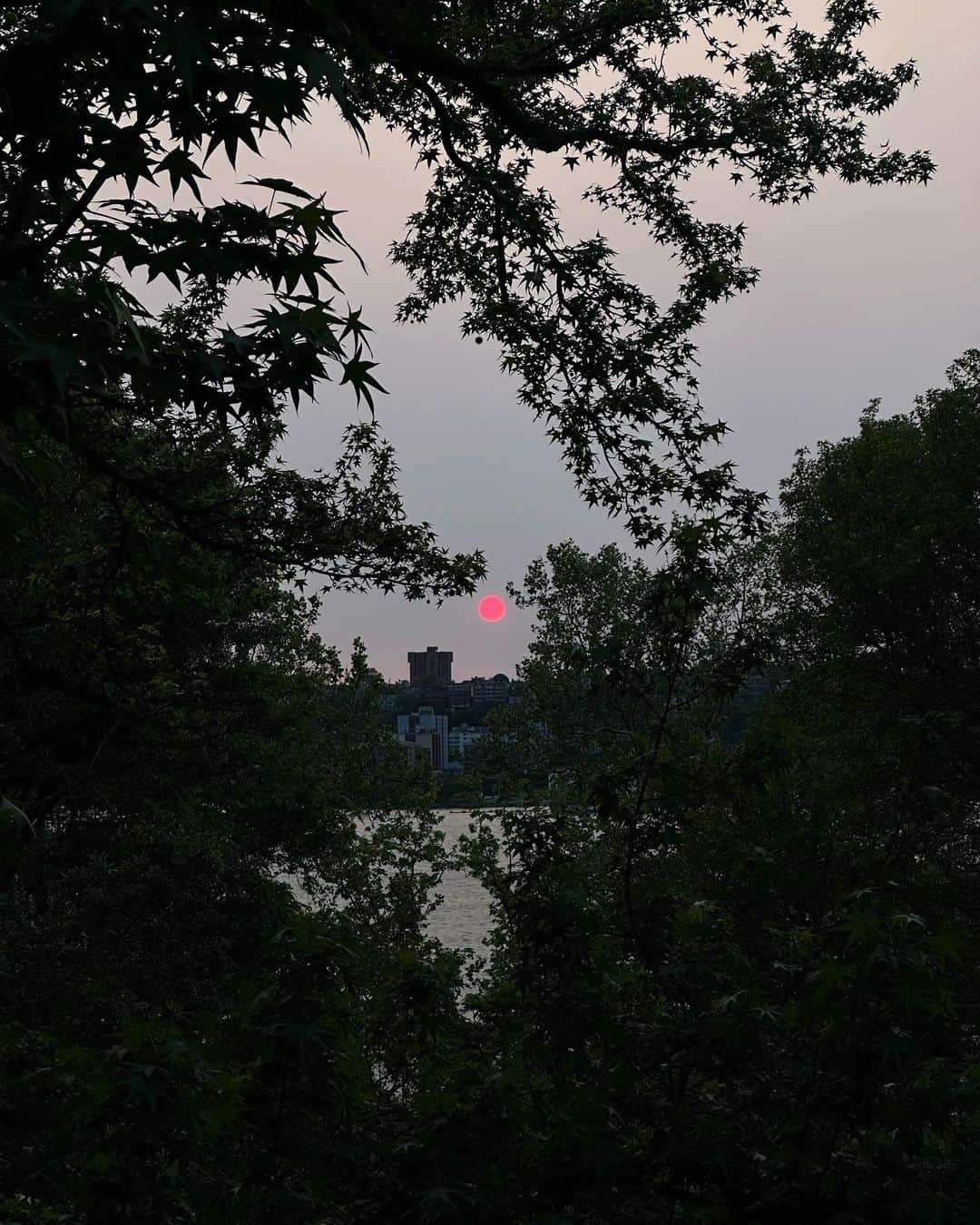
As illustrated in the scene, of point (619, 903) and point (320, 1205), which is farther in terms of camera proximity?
point (619, 903)

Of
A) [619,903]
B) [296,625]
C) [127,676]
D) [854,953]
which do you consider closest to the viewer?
[854,953]

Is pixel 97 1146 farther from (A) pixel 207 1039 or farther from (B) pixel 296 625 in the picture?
(B) pixel 296 625

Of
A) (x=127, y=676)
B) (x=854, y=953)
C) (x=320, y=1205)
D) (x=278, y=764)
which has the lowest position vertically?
(x=320, y=1205)

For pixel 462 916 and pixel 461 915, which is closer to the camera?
pixel 462 916

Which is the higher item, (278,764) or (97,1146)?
(278,764)

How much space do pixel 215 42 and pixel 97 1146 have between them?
3972 mm

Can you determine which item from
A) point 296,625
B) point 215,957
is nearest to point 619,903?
point 215,957

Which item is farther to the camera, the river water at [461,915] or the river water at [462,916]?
the river water at [462,916]

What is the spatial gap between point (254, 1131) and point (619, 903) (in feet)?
7.25

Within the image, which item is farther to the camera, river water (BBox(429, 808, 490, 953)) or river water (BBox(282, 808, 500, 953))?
river water (BBox(429, 808, 490, 953))

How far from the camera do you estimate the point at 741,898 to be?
19.5 feet

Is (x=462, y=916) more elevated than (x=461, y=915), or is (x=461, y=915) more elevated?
(x=461, y=915)

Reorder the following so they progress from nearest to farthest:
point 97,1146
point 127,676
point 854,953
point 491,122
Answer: point 97,1146
point 854,953
point 491,122
point 127,676

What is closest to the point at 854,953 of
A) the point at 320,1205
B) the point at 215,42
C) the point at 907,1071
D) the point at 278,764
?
the point at 907,1071
